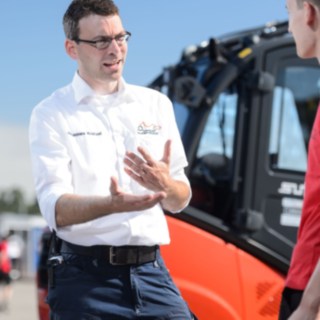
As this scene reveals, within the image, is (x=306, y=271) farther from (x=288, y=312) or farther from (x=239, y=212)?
(x=239, y=212)

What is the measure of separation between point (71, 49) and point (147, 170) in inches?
27.6

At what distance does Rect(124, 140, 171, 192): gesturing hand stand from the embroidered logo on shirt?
0.98 ft

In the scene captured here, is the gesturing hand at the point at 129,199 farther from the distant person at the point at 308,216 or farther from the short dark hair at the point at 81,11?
the short dark hair at the point at 81,11

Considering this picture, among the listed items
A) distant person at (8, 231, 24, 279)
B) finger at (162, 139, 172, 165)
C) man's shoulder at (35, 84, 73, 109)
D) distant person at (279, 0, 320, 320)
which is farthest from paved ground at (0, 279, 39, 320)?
distant person at (279, 0, 320, 320)

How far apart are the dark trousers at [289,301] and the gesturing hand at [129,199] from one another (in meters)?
0.52

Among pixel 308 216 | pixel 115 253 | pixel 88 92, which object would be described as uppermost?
pixel 88 92

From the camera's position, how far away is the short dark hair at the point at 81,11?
323cm

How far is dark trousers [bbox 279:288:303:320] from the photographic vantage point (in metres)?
2.81

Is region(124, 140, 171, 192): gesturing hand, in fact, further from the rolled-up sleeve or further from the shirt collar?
the shirt collar

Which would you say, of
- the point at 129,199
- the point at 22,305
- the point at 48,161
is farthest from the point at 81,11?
the point at 22,305

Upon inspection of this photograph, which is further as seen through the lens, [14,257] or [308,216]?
[14,257]

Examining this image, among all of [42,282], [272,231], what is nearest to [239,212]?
[272,231]

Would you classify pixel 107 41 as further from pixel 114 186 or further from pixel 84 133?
pixel 114 186

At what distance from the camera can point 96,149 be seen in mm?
3164
